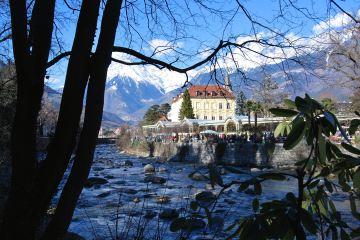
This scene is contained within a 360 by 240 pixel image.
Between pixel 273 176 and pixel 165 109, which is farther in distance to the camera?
pixel 165 109

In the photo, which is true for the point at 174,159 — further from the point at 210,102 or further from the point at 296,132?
the point at 296,132

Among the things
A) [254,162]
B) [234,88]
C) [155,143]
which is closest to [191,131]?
[155,143]

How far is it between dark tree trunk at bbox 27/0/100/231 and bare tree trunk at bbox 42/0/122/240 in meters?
0.05

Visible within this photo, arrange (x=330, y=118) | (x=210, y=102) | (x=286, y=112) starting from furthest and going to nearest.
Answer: (x=210, y=102) → (x=286, y=112) → (x=330, y=118)

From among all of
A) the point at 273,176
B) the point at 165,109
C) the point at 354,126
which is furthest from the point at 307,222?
the point at 165,109

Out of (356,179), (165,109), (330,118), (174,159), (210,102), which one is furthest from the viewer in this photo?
(165,109)

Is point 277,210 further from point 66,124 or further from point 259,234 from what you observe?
point 66,124

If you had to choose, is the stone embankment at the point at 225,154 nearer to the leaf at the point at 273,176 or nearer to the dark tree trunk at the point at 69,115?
the dark tree trunk at the point at 69,115

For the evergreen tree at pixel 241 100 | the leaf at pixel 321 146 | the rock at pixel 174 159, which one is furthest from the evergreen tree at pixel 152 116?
the leaf at pixel 321 146

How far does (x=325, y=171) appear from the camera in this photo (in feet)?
5.06

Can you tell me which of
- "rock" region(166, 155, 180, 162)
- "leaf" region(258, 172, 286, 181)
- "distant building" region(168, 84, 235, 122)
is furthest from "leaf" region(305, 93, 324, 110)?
"rock" region(166, 155, 180, 162)

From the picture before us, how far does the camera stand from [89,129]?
2.36 m

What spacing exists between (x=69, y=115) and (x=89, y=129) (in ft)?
0.43

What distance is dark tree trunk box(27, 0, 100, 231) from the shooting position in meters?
2.31
